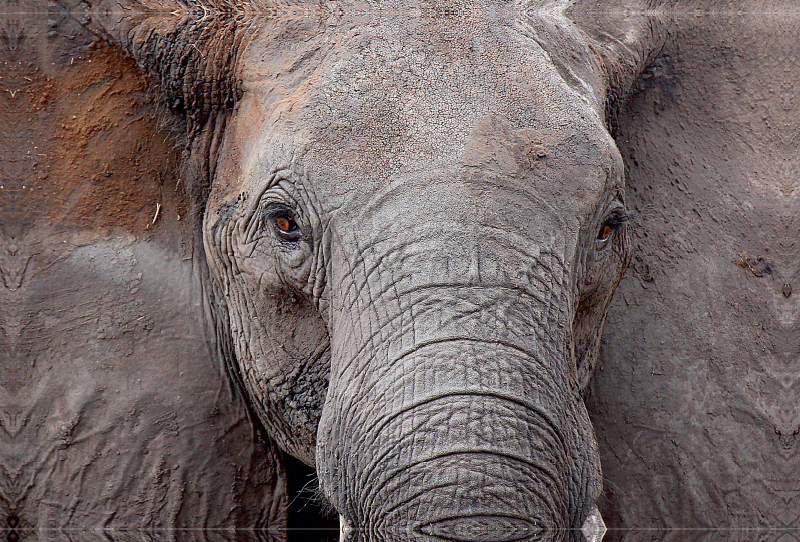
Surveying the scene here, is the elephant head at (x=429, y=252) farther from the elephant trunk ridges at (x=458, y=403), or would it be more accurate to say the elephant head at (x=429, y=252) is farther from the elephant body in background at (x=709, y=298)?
the elephant body in background at (x=709, y=298)

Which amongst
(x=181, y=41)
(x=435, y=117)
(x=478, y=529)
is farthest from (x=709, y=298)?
(x=181, y=41)

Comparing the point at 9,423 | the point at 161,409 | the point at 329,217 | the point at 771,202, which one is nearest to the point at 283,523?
the point at 161,409

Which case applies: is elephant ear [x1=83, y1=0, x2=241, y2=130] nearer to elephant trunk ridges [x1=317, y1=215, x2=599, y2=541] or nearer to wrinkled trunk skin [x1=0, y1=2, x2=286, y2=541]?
wrinkled trunk skin [x1=0, y1=2, x2=286, y2=541]

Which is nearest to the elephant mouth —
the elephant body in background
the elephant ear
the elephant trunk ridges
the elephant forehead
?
the elephant trunk ridges

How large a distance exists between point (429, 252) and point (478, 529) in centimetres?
56

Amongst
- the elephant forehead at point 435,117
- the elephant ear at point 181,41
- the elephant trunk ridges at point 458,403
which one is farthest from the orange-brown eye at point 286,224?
the elephant ear at point 181,41

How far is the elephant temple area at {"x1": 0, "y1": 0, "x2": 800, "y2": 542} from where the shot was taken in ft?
6.53

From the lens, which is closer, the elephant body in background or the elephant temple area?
the elephant temple area

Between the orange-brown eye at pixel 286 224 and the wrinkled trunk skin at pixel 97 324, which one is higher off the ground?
the orange-brown eye at pixel 286 224

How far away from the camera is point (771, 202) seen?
9.36 ft

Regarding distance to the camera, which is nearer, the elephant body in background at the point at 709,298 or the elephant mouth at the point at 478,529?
the elephant mouth at the point at 478,529

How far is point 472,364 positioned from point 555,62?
33.6 inches

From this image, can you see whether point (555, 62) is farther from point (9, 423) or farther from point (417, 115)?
point (9, 423)

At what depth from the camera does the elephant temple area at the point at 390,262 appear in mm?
1991
